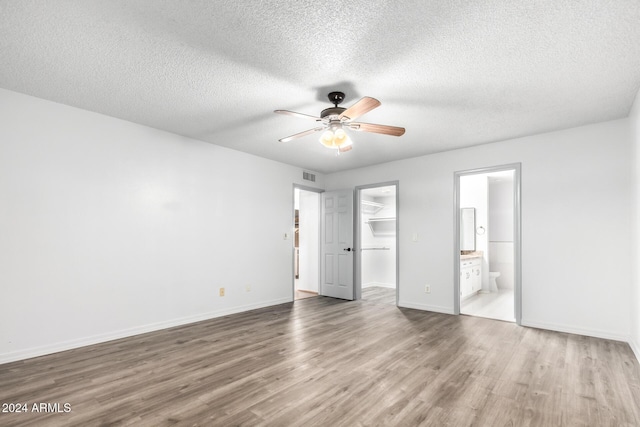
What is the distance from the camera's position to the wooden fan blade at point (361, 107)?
266cm

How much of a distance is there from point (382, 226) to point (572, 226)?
425 centimetres

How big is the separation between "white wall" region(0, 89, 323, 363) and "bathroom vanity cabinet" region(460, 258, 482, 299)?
11.9ft

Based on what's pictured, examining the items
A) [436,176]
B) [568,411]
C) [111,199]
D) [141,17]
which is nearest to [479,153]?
[436,176]

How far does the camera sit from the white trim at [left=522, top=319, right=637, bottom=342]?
12.2ft

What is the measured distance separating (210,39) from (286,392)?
268cm

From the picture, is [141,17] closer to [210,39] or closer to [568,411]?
[210,39]

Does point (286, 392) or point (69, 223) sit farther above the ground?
point (69, 223)

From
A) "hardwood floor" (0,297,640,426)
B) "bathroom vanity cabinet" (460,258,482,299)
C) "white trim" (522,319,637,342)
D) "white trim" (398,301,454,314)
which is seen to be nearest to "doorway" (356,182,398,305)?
"bathroom vanity cabinet" (460,258,482,299)

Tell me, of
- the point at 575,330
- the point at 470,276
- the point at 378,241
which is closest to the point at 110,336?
the point at 575,330

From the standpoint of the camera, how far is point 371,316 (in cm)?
489

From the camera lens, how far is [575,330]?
3986 mm

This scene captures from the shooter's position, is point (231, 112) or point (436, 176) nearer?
point (231, 112)

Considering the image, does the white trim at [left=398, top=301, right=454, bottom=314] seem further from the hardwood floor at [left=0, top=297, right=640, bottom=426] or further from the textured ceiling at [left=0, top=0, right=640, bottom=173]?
the textured ceiling at [left=0, top=0, right=640, bottom=173]

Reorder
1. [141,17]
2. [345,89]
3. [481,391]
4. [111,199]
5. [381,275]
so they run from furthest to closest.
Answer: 1. [381,275]
2. [111,199]
3. [345,89]
4. [481,391]
5. [141,17]
